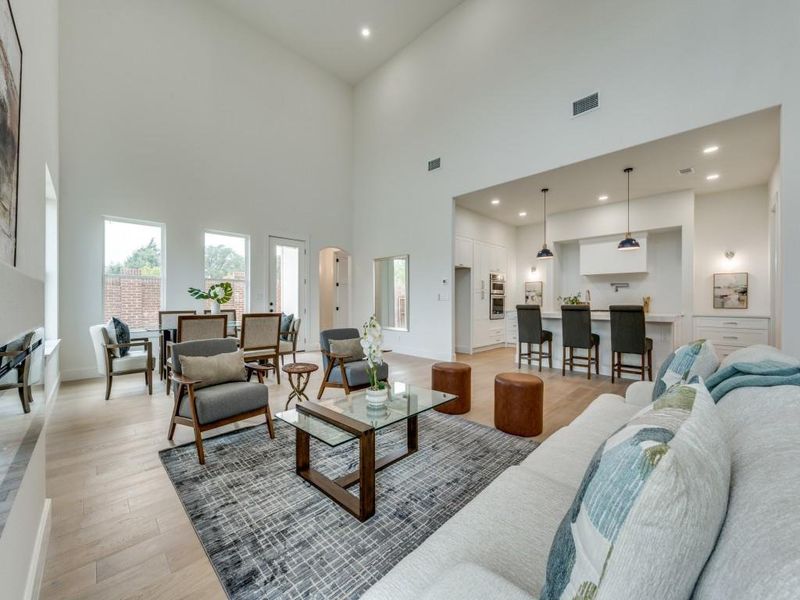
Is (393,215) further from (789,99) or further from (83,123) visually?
(789,99)

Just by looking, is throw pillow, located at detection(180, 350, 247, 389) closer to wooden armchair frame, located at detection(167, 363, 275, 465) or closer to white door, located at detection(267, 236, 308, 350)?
wooden armchair frame, located at detection(167, 363, 275, 465)

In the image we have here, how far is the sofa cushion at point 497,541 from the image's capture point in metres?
0.92

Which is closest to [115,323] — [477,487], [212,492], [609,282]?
[212,492]

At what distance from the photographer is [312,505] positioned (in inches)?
79.4

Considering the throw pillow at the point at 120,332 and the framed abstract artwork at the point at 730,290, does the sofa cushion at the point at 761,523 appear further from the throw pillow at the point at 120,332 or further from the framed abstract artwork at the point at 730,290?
the framed abstract artwork at the point at 730,290

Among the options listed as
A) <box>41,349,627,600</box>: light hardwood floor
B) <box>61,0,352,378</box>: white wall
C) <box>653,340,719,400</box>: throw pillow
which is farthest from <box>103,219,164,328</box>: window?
<box>653,340,719,400</box>: throw pillow

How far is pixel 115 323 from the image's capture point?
4121 mm

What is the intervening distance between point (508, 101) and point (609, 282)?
4277mm

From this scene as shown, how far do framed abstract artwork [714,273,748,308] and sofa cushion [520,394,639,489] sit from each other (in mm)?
5695

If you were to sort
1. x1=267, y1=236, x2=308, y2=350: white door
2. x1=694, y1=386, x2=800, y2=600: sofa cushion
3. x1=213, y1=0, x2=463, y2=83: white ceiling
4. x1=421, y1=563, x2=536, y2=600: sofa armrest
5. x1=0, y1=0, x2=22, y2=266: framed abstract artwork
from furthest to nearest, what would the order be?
1. x1=267, y1=236, x2=308, y2=350: white door
2. x1=213, y1=0, x2=463, y2=83: white ceiling
3. x1=0, y1=0, x2=22, y2=266: framed abstract artwork
4. x1=421, y1=563, x2=536, y2=600: sofa armrest
5. x1=694, y1=386, x2=800, y2=600: sofa cushion

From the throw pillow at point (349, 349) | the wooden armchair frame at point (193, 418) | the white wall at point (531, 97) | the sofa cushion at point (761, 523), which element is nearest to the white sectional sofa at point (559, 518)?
the sofa cushion at point (761, 523)

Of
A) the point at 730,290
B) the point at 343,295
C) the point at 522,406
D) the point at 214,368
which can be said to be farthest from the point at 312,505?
the point at 730,290

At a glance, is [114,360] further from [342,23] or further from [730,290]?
[730,290]

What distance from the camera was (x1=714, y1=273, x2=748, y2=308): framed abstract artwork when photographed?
5.88m
